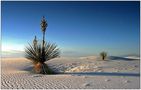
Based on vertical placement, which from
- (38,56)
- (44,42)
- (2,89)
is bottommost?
(2,89)

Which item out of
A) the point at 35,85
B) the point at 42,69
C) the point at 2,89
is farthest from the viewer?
the point at 42,69

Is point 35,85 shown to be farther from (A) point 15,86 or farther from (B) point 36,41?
(B) point 36,41

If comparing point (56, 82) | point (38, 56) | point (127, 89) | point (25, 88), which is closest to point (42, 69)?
point (38, 56)

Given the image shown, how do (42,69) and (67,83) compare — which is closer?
(67,83)

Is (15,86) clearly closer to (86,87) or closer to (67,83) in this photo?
(67,83)

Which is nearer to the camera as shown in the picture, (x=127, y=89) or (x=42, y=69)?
(x=127, y=89)

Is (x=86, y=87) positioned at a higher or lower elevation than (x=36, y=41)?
lower

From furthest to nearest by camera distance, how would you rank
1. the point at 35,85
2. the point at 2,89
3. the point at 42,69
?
the point at 42,69 < the point at 35,85 < the point at 2,89

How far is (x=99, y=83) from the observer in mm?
9125

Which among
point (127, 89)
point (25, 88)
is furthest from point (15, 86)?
point (127, 89)

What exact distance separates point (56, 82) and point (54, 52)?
431cm

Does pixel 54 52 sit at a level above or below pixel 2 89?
above

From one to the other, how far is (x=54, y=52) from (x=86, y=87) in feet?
18.0

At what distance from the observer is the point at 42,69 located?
1272 centimetres
